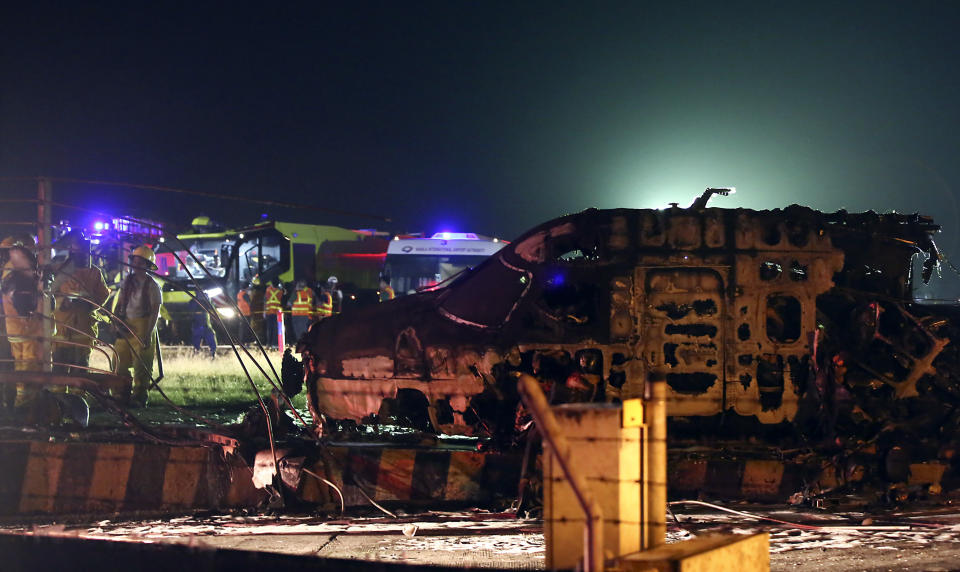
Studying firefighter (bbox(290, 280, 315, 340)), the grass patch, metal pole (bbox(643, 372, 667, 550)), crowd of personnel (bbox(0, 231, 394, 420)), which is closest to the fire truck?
firefighter (bbox(290, 280, 315, 340))

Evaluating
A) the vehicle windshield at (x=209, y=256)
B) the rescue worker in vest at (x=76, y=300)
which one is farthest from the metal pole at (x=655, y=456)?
the vehicle windshield at (x=209, y=256)

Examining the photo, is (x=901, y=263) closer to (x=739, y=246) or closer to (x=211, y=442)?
(x=739, y=246)

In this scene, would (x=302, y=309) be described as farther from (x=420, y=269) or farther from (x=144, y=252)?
(x=144, y=252)

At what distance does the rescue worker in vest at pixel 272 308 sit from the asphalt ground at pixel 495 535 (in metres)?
12.2

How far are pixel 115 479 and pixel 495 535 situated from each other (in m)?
3.39

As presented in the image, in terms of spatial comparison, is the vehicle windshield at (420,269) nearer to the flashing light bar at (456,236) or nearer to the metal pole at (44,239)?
the flashing light bar at (456,236)

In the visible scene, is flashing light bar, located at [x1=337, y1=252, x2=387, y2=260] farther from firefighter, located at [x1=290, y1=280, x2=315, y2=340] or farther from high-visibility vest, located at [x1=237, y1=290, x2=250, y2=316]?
firefighter, located at [x1=290, y1=280, x2=315, y2=340]

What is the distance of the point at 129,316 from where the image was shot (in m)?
10.9

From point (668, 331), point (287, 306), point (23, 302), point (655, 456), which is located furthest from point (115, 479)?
point (287, 306)

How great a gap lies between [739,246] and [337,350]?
3.31 m

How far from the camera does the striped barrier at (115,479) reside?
23.7 feet

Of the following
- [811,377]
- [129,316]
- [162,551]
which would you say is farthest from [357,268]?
[162,551]

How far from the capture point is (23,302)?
30.8 ft

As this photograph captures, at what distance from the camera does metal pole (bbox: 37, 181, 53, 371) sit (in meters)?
8.02
